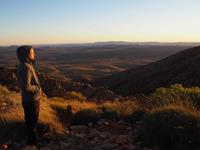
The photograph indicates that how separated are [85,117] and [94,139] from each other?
1.65 metres

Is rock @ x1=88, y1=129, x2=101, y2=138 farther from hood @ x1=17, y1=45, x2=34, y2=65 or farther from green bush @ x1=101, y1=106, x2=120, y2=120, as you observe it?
hood @ x1=17, y1=45, x2=34, y2=65

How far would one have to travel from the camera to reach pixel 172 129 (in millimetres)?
6676

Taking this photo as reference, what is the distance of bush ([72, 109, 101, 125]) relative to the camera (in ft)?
31.0

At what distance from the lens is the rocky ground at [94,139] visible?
7.34m

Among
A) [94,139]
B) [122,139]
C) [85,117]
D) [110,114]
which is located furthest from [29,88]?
[110,114]

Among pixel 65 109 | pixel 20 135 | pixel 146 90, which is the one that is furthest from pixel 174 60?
pixel 20 135

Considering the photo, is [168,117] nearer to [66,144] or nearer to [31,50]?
[66,144]

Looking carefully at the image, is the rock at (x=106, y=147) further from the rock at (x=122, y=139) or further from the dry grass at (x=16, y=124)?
the dry grass at (x=16, y=124)

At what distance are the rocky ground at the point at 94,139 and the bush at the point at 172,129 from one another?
0.27 metres

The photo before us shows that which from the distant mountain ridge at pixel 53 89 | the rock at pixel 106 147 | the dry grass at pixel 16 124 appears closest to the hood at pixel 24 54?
the dry grass at pixel 16 124

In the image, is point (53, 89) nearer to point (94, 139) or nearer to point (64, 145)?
point (94, 139)

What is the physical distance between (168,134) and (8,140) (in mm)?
3136

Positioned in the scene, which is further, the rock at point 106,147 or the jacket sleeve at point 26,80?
the jacket sleeve at point 26,80

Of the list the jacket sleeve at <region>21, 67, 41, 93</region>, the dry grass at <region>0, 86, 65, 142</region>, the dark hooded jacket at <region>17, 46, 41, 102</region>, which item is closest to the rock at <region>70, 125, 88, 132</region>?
the dry grass at <region>0, 86, 65, 142</region>
